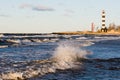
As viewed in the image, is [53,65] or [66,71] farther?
[53,65]

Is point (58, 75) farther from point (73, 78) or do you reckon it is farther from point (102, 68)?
point (102, 68)

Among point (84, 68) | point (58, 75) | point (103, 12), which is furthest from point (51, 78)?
point (103, 12)

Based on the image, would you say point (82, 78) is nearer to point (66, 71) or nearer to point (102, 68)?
point (66, 71)

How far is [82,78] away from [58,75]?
1.05 meters

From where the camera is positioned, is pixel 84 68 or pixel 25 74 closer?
pixel 25 74

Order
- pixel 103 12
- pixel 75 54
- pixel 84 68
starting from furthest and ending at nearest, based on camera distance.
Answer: pixel 103 12, pixel 75 54, pixel 84 68

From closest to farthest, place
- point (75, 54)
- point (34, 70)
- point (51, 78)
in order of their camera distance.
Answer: point (51, 78)
point (34, 70)
point (75, 54)

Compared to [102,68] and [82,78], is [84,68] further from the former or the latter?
[82,78]

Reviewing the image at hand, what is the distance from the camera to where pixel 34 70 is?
16.6 m

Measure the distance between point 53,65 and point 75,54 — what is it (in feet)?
20.7

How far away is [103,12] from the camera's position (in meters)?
106

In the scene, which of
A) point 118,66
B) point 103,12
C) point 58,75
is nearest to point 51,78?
point 58,75

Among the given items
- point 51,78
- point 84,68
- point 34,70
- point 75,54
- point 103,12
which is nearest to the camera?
point 51,78

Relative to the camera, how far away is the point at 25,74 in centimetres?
1542
